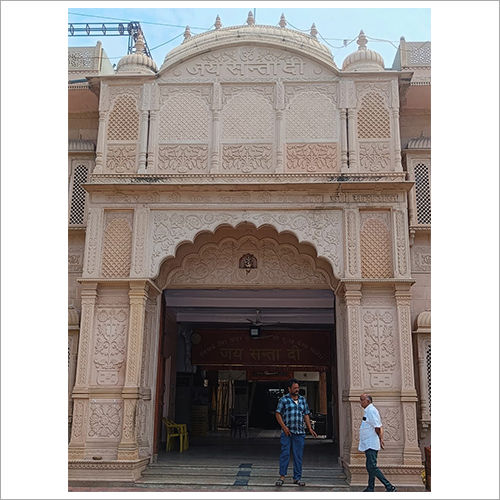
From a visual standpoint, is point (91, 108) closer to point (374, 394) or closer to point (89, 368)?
point (89, 368)

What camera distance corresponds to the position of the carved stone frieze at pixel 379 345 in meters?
7.30

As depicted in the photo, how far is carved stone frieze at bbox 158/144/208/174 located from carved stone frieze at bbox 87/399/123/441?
11.4 feet

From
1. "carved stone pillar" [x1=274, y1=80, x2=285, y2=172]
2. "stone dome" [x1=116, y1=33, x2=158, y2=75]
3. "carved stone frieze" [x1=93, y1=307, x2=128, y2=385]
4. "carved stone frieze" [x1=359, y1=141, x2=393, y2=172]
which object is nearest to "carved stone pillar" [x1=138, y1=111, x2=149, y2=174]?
"stone dome" [x1=116, y1=33, x2=158, y2=75]

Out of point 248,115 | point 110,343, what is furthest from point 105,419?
point 248,115

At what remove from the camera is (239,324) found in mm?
12867

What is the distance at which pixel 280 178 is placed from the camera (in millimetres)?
7859

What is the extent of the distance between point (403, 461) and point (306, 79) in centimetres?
573

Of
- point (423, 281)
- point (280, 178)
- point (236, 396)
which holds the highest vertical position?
point (280, 178)

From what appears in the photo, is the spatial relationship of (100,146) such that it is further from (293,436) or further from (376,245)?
(293,436)

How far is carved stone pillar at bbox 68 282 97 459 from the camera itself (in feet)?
23.5

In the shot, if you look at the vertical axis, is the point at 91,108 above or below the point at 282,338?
above

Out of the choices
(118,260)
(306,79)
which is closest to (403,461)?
(118,260)

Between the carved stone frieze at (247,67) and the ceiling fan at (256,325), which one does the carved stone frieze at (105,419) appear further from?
the carved stone frieze at (247,67)

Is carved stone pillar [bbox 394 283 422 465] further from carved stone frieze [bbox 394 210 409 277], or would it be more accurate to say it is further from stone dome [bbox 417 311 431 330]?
stone dome [bbox 417 311 431 330]
